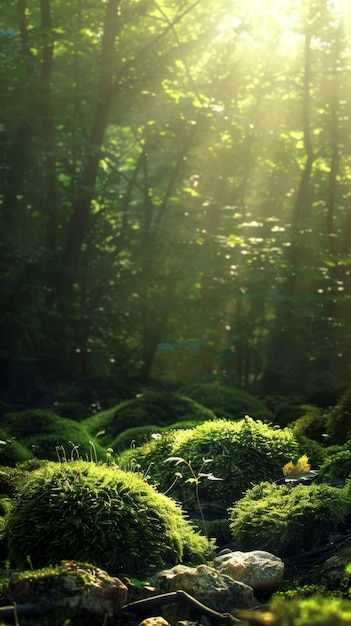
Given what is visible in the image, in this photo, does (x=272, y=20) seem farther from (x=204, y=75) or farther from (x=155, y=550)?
(x=155, y=550)

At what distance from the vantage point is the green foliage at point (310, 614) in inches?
107

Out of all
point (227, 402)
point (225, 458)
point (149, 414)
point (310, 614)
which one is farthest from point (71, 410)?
point (310, 614)

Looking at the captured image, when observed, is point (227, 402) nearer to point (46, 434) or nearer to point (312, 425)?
point (312, 425)

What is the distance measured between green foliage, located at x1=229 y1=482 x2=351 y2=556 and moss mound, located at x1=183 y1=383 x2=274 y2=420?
466 centimetres

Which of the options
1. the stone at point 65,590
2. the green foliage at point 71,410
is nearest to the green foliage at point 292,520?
the stone at point 65,590

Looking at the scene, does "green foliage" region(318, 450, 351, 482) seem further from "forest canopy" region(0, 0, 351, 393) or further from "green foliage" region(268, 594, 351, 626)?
"forest canopy" region(0, 0, 351, 393)

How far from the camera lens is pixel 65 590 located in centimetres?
378

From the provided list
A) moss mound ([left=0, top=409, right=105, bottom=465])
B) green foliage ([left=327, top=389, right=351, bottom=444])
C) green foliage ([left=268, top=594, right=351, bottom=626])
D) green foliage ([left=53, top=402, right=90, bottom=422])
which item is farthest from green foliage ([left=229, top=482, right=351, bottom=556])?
green foliage ([left=53, top=402, right=90, bottom=422])

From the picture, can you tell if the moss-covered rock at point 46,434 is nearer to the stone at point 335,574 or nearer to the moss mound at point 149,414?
the moss mound at point 149,414

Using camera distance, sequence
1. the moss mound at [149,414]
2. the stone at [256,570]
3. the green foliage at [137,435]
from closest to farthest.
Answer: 1. the stone at [256,570]
2. the green foliage at [137,435]
3. the moss mound at [149,414]

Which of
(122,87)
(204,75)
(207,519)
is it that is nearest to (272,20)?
(204,75)

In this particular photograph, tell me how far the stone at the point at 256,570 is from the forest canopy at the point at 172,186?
684 cm

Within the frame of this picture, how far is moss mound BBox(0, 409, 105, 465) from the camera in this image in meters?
7.93

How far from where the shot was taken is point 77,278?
1352cm
